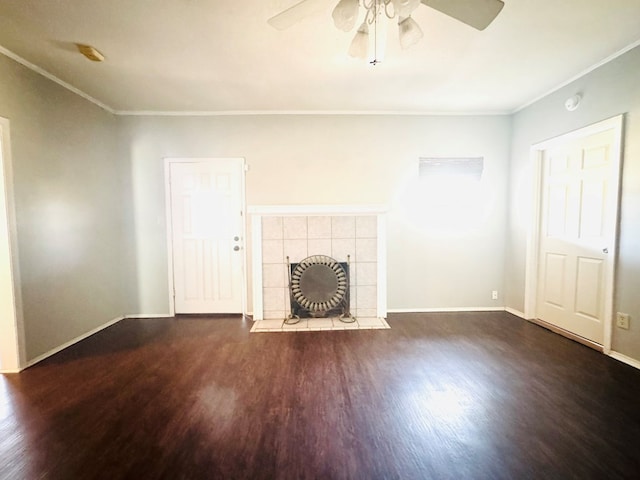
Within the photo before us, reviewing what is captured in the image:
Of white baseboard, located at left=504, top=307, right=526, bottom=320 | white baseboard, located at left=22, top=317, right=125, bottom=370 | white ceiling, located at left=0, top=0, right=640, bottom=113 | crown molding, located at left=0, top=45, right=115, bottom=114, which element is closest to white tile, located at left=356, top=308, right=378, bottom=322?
white baseboard, located at left=504, top=307, right=526, bottom=320

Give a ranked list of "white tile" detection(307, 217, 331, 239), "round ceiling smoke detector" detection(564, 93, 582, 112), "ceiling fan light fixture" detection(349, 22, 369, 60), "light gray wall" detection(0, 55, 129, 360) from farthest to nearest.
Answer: "white tile" detection(307, 217, 331, 239)
"round ceiling smoke detector" detection(564, 93, 582, 112)
"light gray wall" detection(0, 55, 129, 360)
"ceiling fan light fixture" detection(349, 22, 369, 60)

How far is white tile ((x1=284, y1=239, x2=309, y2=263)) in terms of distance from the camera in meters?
3.29

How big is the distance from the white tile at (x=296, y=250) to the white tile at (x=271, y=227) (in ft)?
0.66

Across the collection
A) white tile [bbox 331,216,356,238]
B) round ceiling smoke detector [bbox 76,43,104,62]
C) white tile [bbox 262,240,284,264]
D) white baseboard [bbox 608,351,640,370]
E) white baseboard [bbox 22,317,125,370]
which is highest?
round ceiling smoke detector [bbox 76,43,104,62]

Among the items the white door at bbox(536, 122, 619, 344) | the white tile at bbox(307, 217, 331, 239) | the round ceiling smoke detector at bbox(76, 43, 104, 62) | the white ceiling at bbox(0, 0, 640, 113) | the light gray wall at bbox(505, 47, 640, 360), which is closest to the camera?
the white ceiling at bbox(0, 0, 640, 113)

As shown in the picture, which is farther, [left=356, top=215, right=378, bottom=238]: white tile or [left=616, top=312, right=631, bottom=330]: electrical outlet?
[left=356, top=215, right=378, bottom=238]: white tile

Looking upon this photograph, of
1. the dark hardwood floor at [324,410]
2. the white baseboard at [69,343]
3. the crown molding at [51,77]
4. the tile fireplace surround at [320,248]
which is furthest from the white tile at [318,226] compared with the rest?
the crown molding at [51,77]

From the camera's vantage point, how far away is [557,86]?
2.73 meters

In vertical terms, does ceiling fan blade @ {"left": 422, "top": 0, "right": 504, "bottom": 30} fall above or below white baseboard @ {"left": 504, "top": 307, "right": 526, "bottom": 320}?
above

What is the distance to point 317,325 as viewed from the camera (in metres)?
3.10

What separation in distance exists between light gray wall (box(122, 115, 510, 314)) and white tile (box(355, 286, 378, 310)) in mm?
300

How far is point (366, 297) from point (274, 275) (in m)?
1.17

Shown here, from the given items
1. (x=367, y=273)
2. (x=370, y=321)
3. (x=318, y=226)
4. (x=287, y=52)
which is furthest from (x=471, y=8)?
(x=370, y=321)

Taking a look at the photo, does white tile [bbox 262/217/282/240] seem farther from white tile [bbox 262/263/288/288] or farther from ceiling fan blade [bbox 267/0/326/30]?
ceiling fan blade [bbox 267/0/326/30]
